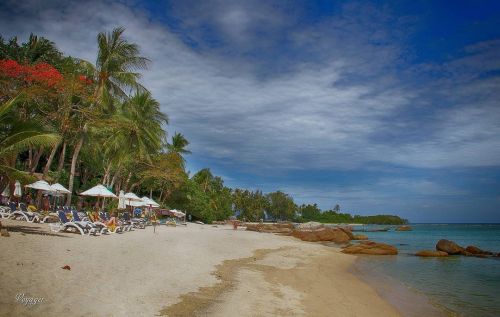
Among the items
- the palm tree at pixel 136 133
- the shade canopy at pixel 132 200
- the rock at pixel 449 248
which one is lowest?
the rock at pixel 449 248

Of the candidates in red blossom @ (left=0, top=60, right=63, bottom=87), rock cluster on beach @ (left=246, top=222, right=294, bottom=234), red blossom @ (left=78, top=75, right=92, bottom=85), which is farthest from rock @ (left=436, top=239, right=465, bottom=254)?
red blossom @ (left=0, top=60, right=63, bottom=87)

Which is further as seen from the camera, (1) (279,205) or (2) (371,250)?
(1) (279,205)

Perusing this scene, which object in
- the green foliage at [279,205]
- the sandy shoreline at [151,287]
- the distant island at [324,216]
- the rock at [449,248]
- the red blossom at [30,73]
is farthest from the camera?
the distant island at [324,216]

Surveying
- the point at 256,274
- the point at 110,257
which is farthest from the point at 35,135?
the point at 256,274

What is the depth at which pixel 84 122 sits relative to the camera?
2341 cm

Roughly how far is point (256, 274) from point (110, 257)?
476 centimetres

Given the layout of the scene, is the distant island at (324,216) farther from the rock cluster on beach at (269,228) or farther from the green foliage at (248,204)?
the rock cluster on beach at (269,228)

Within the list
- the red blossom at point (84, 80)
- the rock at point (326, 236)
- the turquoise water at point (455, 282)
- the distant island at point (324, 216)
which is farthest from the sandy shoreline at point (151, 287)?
the distant island at point (324, 216)

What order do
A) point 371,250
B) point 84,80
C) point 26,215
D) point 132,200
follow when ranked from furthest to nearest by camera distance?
point 132,200
point 371,250
point 84,80
point 26,215

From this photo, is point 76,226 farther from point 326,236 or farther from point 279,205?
point 279,205

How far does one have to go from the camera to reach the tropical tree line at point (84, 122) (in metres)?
11.4

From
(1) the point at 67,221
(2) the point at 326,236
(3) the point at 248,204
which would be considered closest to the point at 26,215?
(1) the point at 67,221

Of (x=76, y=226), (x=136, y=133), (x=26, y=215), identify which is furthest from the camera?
(x=136, y=133)

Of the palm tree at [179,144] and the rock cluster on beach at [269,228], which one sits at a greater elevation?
the palm tree at [179,144]
